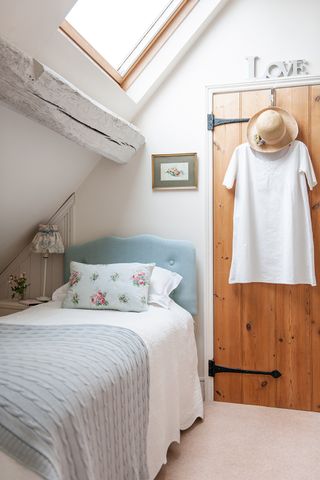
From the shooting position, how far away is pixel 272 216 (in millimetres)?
2596

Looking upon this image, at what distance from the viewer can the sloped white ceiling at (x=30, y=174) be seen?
2260 millimetres

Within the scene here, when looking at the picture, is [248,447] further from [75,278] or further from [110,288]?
[75,278]

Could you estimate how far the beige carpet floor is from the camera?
1917mm

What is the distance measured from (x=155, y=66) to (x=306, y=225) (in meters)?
1.51

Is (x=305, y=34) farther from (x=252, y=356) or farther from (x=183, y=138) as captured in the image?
(x=252, y=356)

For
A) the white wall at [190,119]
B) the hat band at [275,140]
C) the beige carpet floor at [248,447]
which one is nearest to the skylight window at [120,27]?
the white wall at [190,119]

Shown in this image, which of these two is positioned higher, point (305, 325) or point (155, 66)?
point (155, 66)

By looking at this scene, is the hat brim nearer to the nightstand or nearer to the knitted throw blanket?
the knitted throw blanket

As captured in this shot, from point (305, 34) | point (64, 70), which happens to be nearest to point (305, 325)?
point (305, 34)

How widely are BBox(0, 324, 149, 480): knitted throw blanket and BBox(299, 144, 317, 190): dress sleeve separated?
147cm

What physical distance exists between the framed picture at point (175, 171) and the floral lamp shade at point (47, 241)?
81 cm

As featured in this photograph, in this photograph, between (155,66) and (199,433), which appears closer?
(199,433)

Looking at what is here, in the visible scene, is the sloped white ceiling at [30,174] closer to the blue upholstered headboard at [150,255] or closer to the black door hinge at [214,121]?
the blue upholstered headboard at [150,255]

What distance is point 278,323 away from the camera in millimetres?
2662
